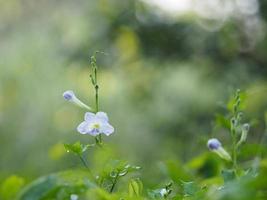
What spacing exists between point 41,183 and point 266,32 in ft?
10.4

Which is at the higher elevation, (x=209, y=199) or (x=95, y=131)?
(x=95, y=131)

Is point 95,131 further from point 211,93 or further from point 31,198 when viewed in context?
Answer: point 211,93

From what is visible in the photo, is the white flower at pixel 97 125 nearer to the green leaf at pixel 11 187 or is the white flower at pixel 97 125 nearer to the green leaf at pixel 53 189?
the green leaf at pixel 53 189

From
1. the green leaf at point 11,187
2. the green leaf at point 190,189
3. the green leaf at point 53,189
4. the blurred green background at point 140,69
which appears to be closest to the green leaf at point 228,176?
the green leaf at point 190,189

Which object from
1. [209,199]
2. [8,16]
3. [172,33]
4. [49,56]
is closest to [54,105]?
[49,56]

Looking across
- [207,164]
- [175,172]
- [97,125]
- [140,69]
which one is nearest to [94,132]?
[97,125]

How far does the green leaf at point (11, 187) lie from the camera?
100cm

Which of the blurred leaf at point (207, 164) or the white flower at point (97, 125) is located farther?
the blurred leaf at point (207, 164)

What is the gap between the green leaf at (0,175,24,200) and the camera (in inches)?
39.3

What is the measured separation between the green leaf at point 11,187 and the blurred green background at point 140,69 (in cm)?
223

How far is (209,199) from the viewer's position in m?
0.54

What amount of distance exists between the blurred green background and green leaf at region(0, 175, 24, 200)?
2235mm

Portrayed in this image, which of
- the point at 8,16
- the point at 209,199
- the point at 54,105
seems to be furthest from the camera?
the point at 8,16

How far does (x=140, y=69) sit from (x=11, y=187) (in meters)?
3.00
